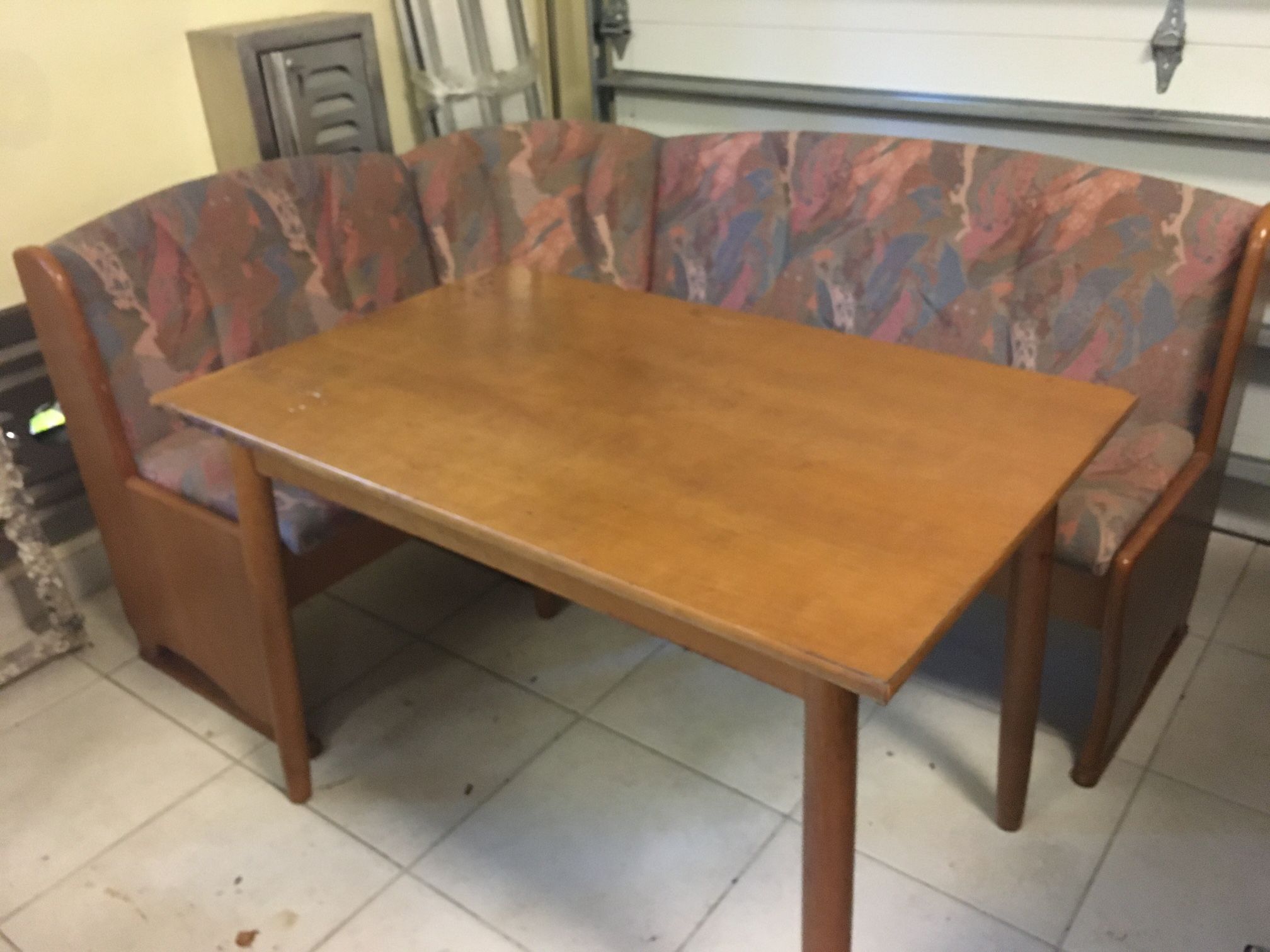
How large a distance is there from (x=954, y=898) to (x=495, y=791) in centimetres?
72

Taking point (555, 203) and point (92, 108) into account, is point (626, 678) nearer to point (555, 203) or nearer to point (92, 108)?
point (555, 203)

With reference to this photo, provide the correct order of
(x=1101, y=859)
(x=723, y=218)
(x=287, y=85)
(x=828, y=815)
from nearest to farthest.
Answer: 1. (x=828, y=815)
2. (x=1101, y=859)
3. (x=287, y=85)
4. (x=723, y=218)

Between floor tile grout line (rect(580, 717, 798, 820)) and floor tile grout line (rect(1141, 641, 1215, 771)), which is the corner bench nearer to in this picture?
floor tile grout line (rect(1141, 641, 1215, 771))

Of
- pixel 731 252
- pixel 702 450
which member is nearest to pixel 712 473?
pixel 702 450

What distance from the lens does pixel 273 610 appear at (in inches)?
60.7

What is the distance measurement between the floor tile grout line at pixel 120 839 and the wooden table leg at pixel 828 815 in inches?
43.9

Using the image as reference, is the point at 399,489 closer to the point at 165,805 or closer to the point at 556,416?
the point at 556,416

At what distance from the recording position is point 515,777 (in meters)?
1.76

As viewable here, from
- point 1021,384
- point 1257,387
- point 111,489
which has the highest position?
point 1021,384

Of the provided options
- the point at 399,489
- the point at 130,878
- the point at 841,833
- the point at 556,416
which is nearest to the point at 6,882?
the point at 130,878

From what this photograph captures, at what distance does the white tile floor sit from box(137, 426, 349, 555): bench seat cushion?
0.42 metres

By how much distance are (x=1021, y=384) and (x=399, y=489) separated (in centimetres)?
78

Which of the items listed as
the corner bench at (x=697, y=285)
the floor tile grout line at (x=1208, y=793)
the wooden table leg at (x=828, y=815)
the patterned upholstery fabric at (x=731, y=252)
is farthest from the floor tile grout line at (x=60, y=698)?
the floor tile grout line at (x=1208, y=793)

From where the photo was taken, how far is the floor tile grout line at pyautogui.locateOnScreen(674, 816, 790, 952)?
1.48m
